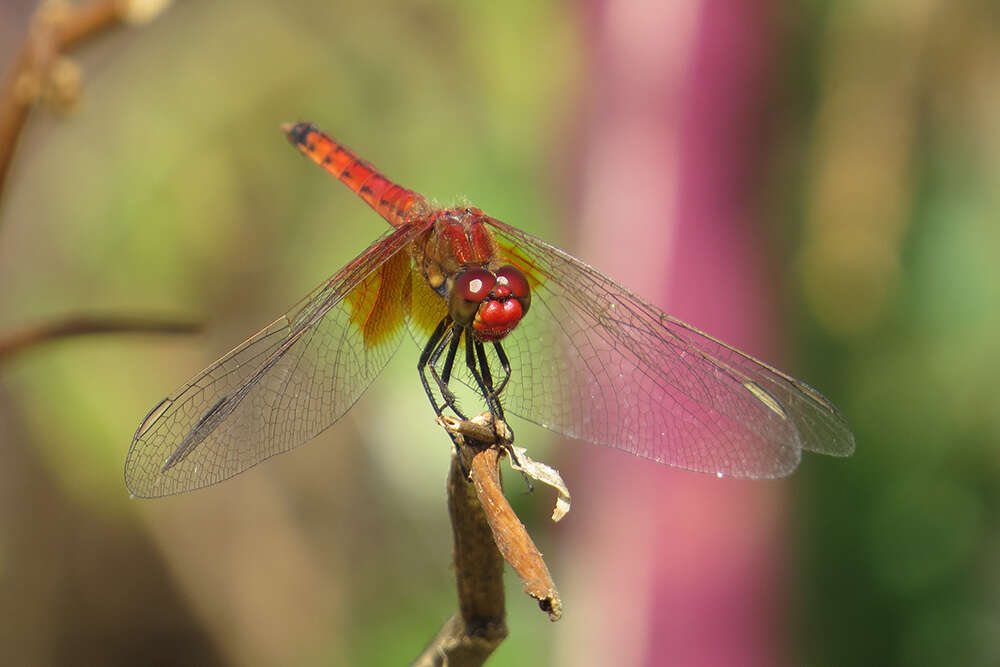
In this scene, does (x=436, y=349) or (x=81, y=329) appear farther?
(x=436, y=349)

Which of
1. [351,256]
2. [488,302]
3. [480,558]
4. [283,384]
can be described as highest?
[351,256]

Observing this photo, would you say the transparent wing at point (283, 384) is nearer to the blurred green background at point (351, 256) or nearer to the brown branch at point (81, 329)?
the brown branch at point (81, 329)

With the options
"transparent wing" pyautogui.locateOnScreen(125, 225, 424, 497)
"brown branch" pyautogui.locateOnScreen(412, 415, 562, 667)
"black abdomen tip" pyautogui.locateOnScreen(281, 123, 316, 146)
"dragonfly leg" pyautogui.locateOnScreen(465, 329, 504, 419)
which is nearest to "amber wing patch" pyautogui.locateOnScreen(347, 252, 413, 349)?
"transparent wing" pyautogui.locateOnScreen(125, 225, 424, 497)

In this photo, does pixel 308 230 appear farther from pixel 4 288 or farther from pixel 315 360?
pixel 315 360

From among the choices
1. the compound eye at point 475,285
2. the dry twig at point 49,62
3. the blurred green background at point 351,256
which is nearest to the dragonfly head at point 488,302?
the compound eye at point 475,285

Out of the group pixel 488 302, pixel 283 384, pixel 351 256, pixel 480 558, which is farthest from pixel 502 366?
pixel 351 256

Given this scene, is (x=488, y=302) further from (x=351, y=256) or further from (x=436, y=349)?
(x=351, y=256)
